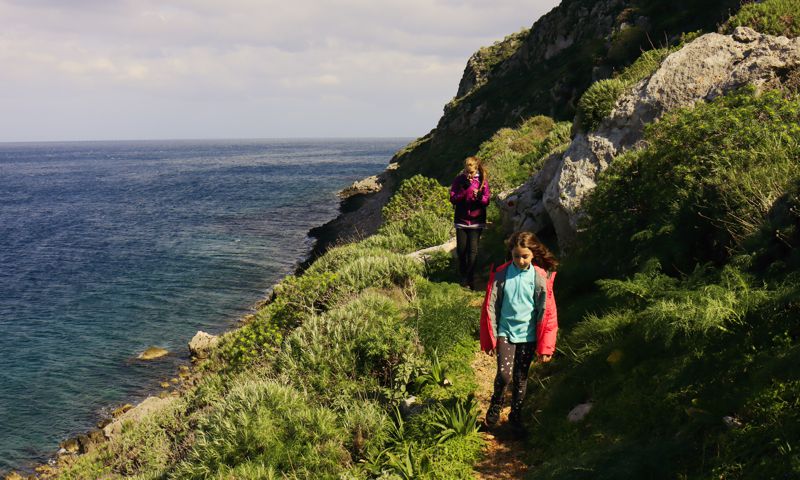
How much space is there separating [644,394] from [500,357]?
1.54 meters

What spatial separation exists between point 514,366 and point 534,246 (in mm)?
1462

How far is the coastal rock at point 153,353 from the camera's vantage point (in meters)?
21.6

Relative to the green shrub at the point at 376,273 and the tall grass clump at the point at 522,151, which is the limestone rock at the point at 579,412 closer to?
the green shrub at the point at 376,273

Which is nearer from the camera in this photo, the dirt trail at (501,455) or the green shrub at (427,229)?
the dirt trail at (501,455)

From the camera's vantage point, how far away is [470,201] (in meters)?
10.1

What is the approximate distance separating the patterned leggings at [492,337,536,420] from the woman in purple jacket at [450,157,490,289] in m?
4.60

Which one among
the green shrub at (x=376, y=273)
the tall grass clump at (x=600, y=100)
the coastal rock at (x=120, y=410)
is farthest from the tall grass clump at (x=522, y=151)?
the coastal rock at (x=120, y=410)

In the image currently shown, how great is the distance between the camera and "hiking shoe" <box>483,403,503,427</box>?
6.08 meters

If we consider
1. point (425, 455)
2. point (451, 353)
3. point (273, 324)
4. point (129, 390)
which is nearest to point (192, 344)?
point (129, 390)

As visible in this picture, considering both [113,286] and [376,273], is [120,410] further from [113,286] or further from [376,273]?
[113,286]

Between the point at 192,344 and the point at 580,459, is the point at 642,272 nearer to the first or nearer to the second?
the point at 580,459

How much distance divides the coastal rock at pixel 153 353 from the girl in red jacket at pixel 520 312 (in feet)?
64.8

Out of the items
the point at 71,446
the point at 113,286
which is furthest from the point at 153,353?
the point at 113,286

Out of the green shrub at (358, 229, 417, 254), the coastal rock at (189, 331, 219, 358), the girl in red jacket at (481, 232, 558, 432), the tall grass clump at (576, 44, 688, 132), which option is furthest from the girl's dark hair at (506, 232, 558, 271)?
the coastal rock at (189, 331, 219, 358)
